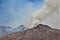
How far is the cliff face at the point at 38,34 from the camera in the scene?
179cm

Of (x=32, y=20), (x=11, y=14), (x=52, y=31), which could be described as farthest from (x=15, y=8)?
(x=52, y=31)

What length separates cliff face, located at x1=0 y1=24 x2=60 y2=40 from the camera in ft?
5.88

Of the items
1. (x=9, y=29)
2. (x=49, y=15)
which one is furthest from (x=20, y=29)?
(x=49, y=15)

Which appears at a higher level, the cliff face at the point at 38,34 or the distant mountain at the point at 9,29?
the distant mountain at the point at 9,29

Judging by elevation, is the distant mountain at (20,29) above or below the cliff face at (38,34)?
above

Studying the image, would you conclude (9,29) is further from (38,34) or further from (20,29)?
(38,34)

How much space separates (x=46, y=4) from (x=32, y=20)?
0.20m

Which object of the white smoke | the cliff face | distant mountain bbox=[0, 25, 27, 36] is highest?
the white smoke

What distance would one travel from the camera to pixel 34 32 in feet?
5.97

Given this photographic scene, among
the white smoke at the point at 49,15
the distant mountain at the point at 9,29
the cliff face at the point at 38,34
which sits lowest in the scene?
the cliff face at the point at 38,34

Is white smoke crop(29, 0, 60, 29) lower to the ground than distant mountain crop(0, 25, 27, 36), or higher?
higher

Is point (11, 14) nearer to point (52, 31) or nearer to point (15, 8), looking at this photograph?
point (15, 8)

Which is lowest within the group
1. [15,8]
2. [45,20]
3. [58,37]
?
[58,37]

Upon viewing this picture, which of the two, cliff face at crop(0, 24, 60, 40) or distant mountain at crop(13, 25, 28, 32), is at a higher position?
distant mountain at crop(13, 25, 28, 32)
